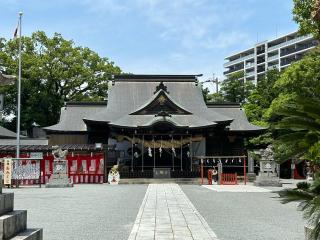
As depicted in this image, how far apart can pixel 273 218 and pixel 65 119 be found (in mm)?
27862

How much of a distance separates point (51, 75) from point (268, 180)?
28.2 meters

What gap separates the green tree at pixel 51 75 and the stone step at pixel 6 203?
40.8 meters

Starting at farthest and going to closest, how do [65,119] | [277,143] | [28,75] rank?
[28,75], [65,119], [277,143]

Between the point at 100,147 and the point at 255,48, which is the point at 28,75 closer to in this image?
the point at 100,147

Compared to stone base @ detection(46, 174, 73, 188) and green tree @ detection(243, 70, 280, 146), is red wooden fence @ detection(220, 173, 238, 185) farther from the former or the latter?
green tree @ detection(243, 70, 280, 146)

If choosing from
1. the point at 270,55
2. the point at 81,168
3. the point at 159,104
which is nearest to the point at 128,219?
the point at 81,168

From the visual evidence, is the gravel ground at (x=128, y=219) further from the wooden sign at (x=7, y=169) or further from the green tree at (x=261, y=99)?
the green tree at (x=261, y=99)

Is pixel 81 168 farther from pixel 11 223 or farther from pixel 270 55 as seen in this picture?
pixel 270 55

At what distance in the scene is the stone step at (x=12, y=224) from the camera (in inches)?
214

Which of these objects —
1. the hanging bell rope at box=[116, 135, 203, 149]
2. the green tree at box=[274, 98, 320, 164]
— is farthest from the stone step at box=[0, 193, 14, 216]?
the hanging bell rope at box=[116, 135, 203, 149]

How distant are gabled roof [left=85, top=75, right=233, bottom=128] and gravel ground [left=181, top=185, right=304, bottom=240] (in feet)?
54.3

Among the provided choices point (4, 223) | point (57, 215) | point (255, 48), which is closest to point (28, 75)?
point (57, 215)

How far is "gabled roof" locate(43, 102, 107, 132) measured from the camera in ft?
118

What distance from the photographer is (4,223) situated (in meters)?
5.45
